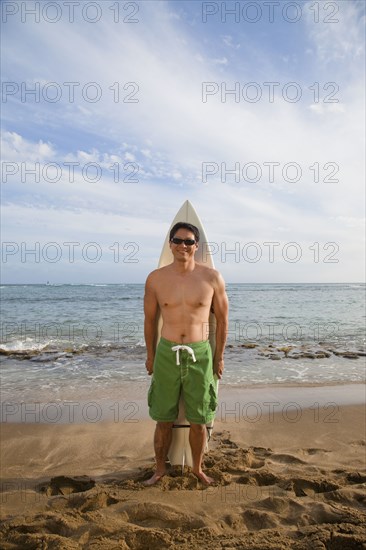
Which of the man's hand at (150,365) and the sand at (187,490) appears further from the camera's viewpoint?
the man's hand at (150,365)

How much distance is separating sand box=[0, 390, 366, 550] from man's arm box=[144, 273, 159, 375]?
99 cm

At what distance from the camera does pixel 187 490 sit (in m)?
3.09

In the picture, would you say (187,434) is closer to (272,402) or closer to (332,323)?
(272,402)

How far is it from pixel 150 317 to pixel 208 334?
600mm

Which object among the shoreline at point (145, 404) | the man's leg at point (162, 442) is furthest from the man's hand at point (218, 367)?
the shoreline at point (145, 404)

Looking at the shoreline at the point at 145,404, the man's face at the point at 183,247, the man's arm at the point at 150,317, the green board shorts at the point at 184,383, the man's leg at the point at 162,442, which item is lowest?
the shoreline at the point at 145,404

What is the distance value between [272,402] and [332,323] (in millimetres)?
10882

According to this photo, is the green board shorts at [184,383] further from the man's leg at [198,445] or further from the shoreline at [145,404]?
the shoreline at [145,404]

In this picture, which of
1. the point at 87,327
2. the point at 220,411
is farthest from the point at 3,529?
the point at 87,327

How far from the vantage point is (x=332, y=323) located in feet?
51.2

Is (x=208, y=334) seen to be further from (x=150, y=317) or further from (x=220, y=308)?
(x=150, y=317)

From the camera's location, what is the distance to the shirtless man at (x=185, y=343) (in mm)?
3307

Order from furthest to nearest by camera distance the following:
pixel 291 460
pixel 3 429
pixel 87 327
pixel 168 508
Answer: pixel 87 327 < pixel 3 429 < pixel 291 460 < pixel 168 508

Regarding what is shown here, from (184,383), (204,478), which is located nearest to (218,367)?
(184,383)
